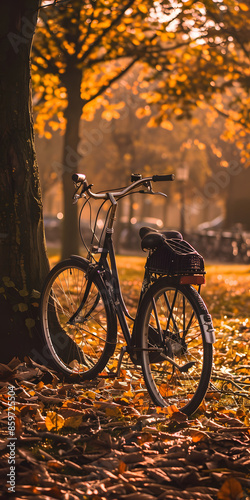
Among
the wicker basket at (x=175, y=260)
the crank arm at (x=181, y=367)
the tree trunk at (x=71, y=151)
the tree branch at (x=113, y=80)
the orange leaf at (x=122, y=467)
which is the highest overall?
the tree branch at (x=113, y=80)

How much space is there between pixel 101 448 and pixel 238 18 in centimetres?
1230

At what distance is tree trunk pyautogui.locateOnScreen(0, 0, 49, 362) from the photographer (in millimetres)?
5285

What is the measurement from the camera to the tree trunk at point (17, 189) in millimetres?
5285

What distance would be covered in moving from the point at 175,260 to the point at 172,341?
0.53 m

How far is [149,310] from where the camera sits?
14.9 feet

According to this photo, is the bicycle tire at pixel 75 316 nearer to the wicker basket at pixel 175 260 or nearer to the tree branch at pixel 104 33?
the wicker basket at pixel 175 260

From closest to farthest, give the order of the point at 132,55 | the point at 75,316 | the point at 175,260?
the point at 175,260, the point at 75,316, the point at 132,55

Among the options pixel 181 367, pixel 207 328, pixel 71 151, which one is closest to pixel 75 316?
pixel 181 367

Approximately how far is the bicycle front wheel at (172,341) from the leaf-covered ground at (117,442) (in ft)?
0.47

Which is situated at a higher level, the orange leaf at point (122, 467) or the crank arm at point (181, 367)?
the crank arm at point (181, 367)

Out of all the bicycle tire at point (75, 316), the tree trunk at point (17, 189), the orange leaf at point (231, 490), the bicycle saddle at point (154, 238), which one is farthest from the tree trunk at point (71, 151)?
the orange leaf at point (231, 490)

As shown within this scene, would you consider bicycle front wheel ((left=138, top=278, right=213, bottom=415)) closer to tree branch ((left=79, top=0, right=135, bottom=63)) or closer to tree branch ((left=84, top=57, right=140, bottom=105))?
tree branch ((left=79, top=0, right=135, bottom=63))

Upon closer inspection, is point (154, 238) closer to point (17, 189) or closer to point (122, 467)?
point (17, 189)

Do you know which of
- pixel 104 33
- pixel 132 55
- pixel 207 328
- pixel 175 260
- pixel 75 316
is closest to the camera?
pixel 207 328
